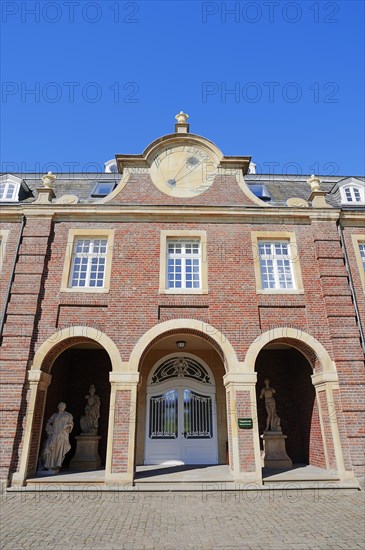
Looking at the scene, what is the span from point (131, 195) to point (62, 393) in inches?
289

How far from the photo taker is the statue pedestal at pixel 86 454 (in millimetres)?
11328

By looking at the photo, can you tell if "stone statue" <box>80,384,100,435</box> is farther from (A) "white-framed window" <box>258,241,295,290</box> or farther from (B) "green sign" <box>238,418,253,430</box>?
(A) "white-framed window" <box>258,241,295,290</box>

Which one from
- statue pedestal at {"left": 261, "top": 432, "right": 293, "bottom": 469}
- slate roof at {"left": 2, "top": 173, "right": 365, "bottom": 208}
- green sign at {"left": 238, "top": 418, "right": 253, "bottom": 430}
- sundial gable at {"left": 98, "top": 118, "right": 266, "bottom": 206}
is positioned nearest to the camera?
green sign at {"left": 238, "top": 418, "right": 253, "bottom": 430}

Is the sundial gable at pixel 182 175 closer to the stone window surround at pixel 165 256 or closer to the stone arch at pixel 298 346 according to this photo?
the stone window surround at pixel 165 256

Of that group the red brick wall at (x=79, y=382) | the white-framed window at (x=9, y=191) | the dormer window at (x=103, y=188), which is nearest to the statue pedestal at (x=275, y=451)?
the red brick wall at (x=79, y=382)

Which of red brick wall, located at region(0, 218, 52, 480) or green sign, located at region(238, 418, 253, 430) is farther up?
red brick wall, located at region(0, 218, 52, 480)

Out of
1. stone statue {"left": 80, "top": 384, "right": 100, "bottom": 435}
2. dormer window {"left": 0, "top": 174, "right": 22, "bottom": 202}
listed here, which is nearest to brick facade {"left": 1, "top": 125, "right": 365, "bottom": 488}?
stone statue {"left": 80, "top": 384, "right": 100, "bottom": 435}

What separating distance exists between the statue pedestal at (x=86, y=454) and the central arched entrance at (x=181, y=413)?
1.79m

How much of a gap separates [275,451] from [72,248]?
9.34 m

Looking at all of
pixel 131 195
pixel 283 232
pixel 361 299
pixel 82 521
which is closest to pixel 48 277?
pixel 131 195

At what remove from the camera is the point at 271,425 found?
1207cm

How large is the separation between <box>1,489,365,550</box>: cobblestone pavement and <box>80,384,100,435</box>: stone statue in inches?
119

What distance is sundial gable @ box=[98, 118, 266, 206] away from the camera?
12.7 metres

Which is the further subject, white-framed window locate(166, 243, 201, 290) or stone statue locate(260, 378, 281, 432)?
stone statue locate(260, 378, 281, 432)
